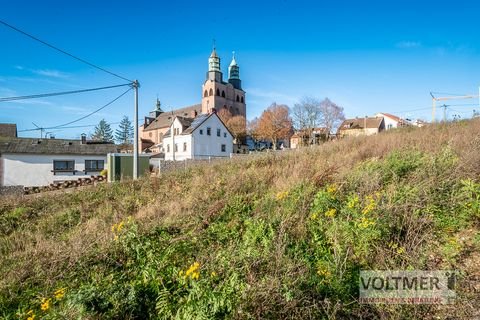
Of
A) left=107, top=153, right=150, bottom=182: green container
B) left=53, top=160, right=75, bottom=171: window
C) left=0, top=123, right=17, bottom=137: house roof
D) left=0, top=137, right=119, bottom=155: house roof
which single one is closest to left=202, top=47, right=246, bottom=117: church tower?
left=0, top=137, right=119, bottom=155: house roof

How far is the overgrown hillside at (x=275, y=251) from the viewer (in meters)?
2.56

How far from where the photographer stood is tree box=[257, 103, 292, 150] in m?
48.4

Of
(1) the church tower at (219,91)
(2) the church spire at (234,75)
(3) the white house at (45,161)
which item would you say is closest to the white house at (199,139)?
(3) the white house at (45,161)

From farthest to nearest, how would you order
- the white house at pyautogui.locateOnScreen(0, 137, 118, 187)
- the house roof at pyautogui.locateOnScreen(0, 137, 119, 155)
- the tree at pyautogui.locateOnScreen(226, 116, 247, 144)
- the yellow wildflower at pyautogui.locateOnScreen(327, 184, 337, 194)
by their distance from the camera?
1. the tree at pyautogui.locateOnScreen(226, 116, 247, 144)
2. the house roof at pyautogui.locateOnScreen(0, 137, 119, 155)
3. the white house at pyautogui.locateOnScreen(0, 137, 118, 187)
4. the yellow wildflower at pyautogui.locateOnScreen(327, 184, 337, 194)

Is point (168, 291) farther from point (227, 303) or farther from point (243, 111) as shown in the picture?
point (243, 111)

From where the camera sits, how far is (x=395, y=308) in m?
2.56

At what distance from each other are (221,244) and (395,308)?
2473 millimetres

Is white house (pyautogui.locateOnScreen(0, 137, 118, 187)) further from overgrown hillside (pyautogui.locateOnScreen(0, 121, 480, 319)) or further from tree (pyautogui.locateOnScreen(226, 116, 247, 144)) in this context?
tree (pyautogui.locateOnScreen(226, 116, 247, 144))

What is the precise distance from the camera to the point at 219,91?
63781 mm

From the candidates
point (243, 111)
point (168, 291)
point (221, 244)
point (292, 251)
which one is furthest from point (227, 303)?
point (243, 111)

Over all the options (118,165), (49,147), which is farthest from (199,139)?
(49,147)

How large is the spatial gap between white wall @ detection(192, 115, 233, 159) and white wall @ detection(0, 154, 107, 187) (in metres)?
14.3

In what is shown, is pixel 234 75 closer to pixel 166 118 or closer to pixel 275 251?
pixel 166 118

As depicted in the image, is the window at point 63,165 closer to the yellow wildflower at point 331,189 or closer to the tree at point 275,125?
the yellow wildflower at point 331,189
